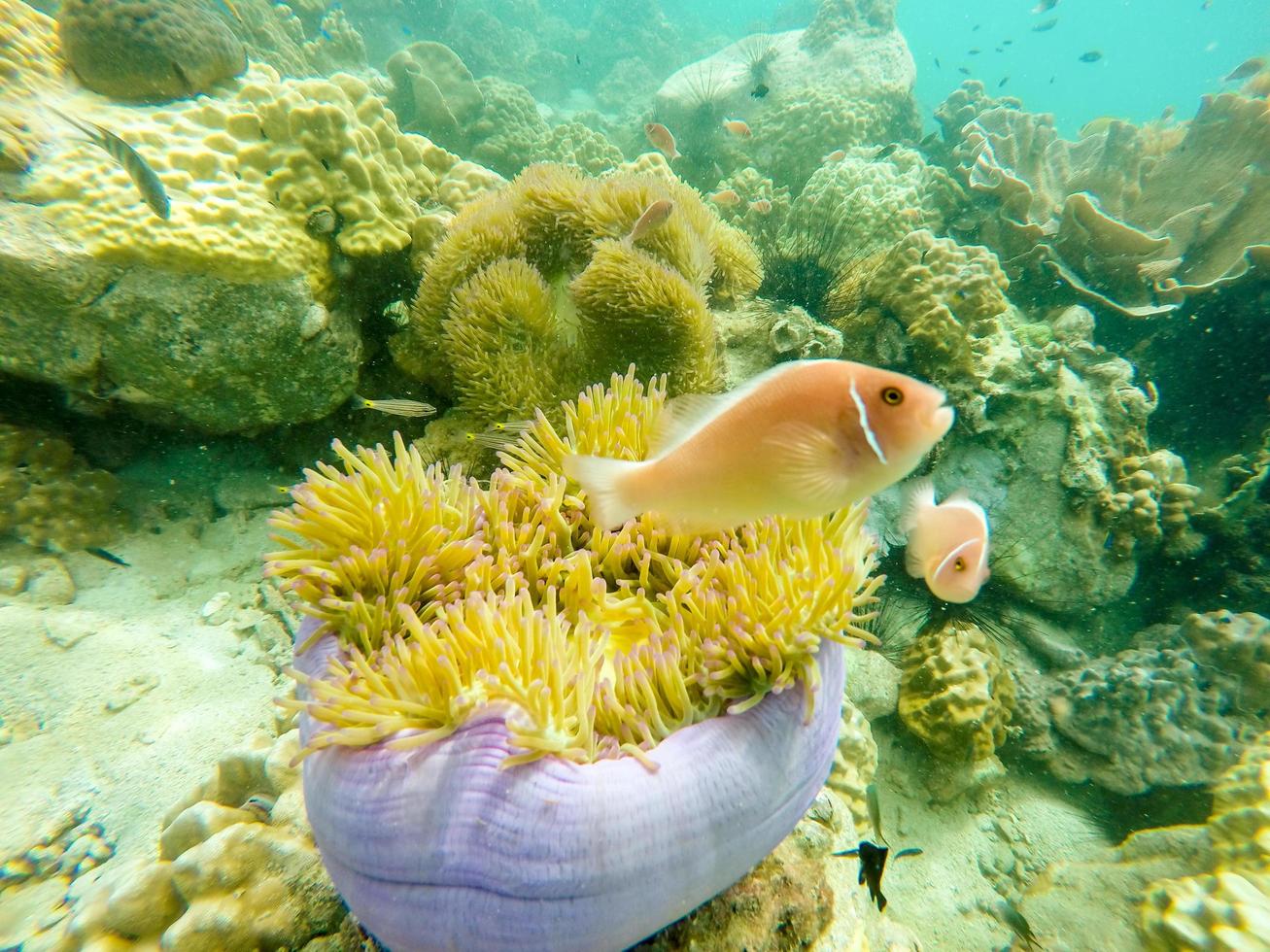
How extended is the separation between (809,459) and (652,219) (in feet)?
8.54

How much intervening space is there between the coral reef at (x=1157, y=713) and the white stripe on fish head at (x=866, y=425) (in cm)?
418

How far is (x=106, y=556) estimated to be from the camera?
12.3ft

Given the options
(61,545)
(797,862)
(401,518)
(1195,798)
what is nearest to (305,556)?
(401,518)

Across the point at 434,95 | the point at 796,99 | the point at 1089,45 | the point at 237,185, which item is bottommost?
the point at 237,185

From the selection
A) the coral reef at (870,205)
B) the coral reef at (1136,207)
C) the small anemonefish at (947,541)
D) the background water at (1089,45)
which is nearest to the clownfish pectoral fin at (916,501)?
the small anemonefish at (947,541)

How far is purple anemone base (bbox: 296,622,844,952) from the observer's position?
141 cm

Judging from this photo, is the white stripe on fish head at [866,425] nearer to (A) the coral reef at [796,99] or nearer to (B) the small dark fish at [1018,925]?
(B) the small dark fish at [1018,925]

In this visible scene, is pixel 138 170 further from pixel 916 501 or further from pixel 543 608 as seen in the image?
pixel 916 501

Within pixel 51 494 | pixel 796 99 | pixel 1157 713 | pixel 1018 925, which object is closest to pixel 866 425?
pixel 1018 925

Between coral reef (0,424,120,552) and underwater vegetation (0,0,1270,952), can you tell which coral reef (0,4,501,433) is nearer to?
underwater vegetation (0,0,1270,952)

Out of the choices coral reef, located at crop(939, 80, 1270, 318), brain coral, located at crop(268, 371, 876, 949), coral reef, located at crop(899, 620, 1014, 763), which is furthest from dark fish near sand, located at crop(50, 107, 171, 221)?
coral reef, located at crop(939, 80, 1270, 318)

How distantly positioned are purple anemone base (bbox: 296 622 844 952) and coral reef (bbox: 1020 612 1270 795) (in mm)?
3950

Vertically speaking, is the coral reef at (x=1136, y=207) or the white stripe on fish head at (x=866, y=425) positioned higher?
the coral reef at (x=1136, y=207)

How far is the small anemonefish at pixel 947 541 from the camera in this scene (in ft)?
9.43
